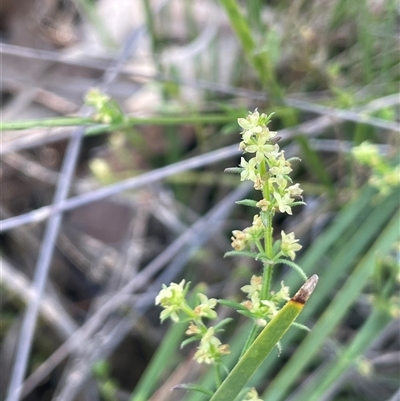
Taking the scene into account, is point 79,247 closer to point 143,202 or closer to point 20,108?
point 143,202

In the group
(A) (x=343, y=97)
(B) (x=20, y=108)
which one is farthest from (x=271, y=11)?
(B) (x=20, y=108)

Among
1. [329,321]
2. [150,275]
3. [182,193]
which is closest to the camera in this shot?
[329,321]

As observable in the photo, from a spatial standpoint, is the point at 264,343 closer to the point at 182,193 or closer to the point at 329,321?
the point at 329,321

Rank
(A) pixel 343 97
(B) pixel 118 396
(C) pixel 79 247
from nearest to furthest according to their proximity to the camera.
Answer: (A) pixel 343 97 → (B) pixel 118 396 → (C) pixel 79 247

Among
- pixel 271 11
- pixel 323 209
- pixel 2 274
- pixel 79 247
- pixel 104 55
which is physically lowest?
pixel 2 274

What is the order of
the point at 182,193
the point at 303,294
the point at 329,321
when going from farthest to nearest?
1. the point at 182,193
2. the point at 329,321
3. the point at 303,294

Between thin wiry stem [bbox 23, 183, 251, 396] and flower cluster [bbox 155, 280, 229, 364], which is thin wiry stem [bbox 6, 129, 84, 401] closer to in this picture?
thin wiry stem [bbox 23, 183, 251, 396]

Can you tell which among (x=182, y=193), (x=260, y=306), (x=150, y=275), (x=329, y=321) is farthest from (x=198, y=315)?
(x=182, y=193)

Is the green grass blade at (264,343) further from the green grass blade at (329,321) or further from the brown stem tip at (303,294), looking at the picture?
the green grass blade at (329,321)

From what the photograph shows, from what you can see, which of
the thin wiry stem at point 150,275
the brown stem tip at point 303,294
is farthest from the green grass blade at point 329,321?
the brown stem tip at point 303,294
